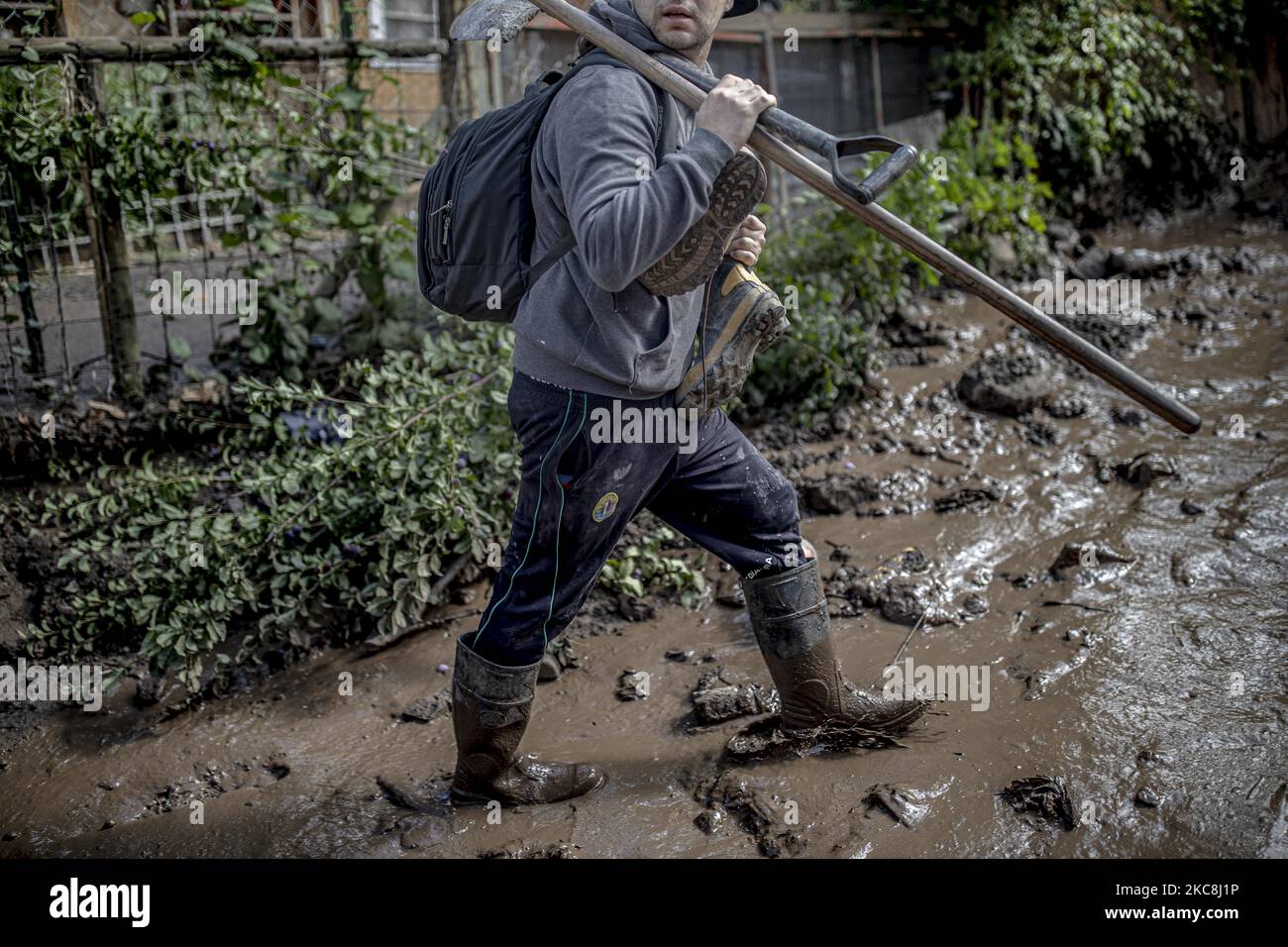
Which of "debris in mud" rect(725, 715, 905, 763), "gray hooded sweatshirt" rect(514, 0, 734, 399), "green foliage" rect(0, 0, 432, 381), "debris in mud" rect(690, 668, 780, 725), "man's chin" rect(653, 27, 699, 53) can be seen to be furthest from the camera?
"green foliage" rect(0, 0, 432, 381)

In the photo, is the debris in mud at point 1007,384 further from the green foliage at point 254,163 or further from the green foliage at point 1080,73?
the green foliage at point 1080,73

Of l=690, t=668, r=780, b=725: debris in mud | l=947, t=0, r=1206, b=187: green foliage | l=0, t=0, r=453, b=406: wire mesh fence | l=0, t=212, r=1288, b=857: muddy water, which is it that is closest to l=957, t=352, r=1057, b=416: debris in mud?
l=0, t=212, r=1288, b=857: muddy water

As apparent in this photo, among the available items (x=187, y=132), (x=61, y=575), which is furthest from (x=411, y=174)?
(x=61, y=575)

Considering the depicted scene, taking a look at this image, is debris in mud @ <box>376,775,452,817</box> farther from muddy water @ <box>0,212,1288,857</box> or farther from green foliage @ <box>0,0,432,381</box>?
green foliage @ <box>0,0,432,381</box>

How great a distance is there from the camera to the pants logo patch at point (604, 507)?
257cm

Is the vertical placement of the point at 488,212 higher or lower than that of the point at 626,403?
higher

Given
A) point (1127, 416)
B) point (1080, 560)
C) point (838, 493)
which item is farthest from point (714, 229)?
point (1127, 416)

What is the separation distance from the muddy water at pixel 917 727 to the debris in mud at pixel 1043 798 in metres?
0.02

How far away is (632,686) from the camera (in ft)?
11.5

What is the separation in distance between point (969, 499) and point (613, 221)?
2749 millimetres

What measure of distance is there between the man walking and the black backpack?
0.14 ft

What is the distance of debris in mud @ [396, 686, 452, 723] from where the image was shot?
11.3 ft

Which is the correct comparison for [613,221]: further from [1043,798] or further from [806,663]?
[1043,798]

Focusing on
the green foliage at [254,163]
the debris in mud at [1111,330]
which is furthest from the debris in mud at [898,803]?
the debris in mud at [1111,330]
